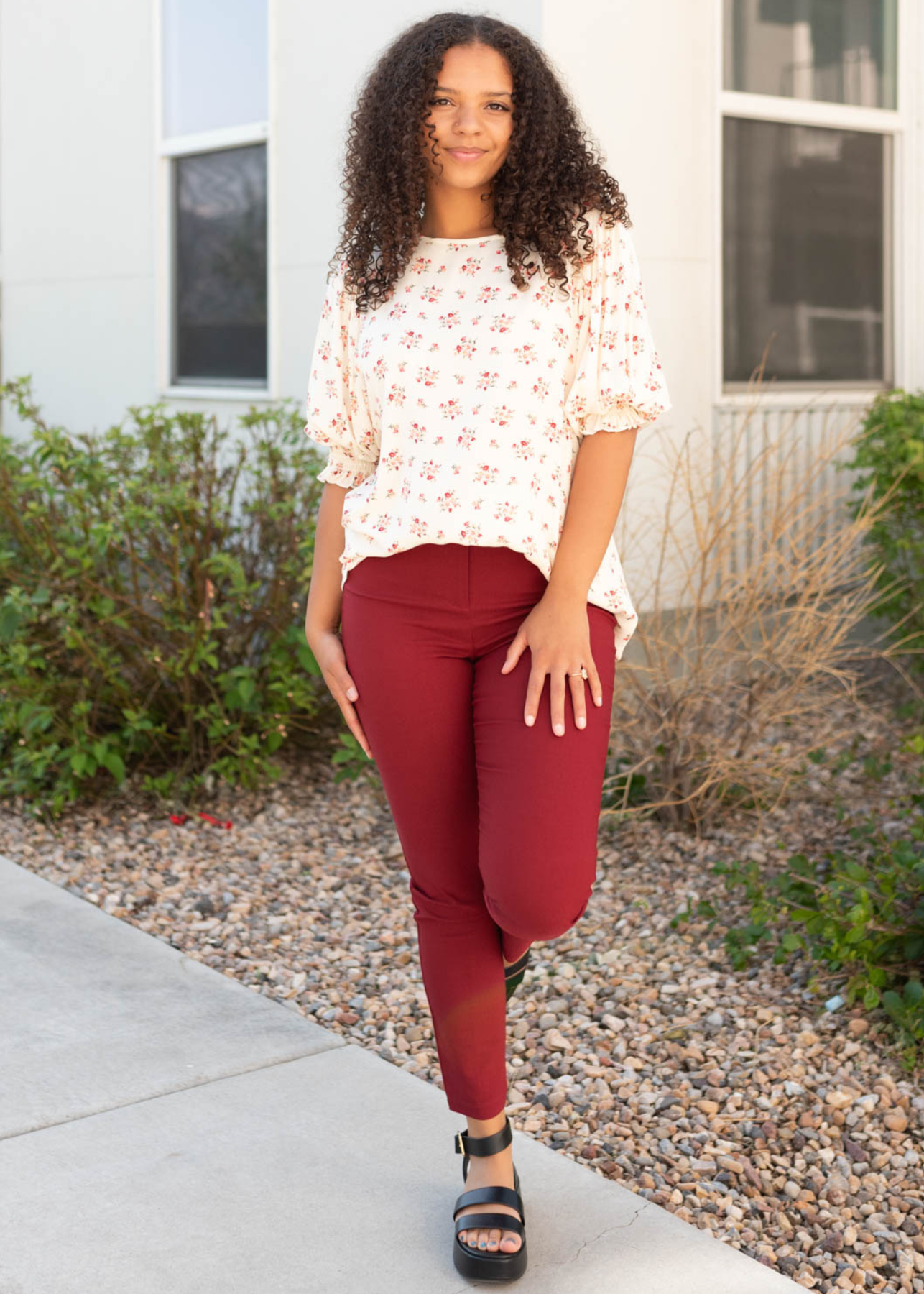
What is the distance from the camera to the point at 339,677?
240cm

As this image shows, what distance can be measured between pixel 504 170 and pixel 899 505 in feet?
11.2

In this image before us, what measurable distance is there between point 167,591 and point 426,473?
2.62m

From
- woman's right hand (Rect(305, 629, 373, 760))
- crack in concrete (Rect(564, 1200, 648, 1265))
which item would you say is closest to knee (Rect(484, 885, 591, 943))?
woman's right hand (Rect(305, 629, 373, 760))

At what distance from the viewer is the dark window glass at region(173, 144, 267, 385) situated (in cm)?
636

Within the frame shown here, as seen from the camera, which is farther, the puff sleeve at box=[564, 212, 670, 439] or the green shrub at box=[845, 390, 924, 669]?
the green shrub at box=[845, 390, 924, 669]

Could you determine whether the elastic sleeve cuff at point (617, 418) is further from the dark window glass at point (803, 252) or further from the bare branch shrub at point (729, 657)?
the dark window glass at point (803, 252)

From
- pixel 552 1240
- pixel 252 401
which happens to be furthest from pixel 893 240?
pixel 552 1240

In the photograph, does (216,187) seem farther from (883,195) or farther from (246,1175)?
(246,1175)

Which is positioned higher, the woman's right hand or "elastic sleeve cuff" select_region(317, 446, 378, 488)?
"elastic sleeve cuff" select_region(317, 446, 378, 488)

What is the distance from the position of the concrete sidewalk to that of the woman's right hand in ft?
2.56

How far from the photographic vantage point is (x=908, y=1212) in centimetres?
256

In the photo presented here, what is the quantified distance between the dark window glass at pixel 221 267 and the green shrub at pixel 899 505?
2599 mm

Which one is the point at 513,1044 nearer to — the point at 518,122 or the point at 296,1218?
the point at 296,1218

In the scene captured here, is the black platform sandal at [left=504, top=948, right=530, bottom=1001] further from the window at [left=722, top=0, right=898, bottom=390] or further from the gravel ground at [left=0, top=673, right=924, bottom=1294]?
the window at [left=722, top=0, right=898, bottom=390]
